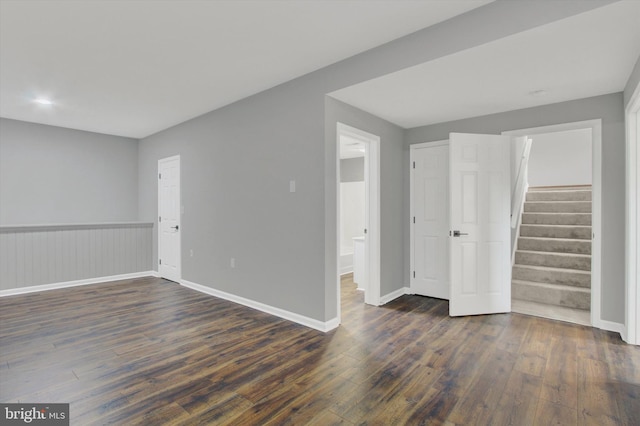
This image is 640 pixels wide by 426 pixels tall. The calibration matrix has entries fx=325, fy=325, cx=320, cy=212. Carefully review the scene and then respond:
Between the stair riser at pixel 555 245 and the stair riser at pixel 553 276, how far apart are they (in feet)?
1.84

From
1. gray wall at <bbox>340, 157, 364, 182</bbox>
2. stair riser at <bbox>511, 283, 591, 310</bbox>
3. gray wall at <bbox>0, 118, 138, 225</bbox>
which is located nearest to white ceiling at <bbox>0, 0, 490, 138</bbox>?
gray wall at <bbox>0, 118, 138, 225</bbox>

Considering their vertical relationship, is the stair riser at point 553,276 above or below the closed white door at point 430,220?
below

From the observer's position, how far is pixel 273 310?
379 cm

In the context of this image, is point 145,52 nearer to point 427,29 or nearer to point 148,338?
point 427,29

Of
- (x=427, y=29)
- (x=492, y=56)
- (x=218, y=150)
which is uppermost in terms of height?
(x=427, y=29)

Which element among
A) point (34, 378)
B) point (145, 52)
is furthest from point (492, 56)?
point (34, 378)

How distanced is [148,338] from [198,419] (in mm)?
1528

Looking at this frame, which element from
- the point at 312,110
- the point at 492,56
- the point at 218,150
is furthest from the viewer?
the point at 218,150

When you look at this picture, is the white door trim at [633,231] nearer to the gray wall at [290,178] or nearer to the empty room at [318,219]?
the empty room at [318,219]

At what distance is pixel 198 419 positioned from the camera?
6.28 ft

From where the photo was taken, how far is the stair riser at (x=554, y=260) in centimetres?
434

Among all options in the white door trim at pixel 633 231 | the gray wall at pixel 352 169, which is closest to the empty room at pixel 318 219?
the white door trim at pixel 633 231

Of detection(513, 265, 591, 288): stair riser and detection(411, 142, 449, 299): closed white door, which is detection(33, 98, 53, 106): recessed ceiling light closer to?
detection(411, 142, 449, 299): closed white door

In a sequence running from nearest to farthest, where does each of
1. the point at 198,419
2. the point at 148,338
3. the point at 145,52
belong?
the point at 198,419 → the point at 145,52 → the point at 148,338
